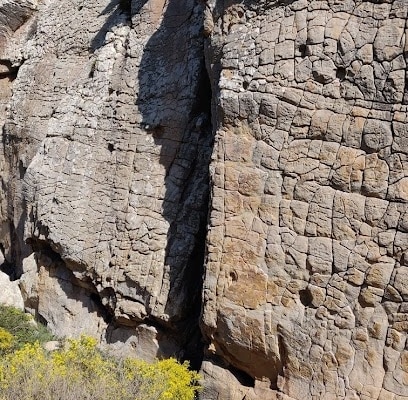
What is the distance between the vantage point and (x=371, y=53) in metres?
3.82

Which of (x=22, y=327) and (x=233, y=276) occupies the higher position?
(x=233, y=276)

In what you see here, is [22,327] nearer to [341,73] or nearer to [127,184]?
[127,184]

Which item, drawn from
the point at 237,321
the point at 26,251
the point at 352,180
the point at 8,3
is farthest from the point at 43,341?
the point at 8,3

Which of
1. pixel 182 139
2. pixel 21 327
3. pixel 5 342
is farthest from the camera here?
pixel 21 327

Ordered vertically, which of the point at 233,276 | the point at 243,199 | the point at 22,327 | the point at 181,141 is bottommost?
the point at 22,327

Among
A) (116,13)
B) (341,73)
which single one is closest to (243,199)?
(341,73)

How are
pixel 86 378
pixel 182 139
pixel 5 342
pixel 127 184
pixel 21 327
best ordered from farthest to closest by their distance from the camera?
1. pixel 21 327
2. pixel 127 184
3. pixel 182 139
4. pixel 5 342
5. pixel 86 378

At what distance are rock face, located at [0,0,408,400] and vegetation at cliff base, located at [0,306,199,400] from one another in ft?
1.52

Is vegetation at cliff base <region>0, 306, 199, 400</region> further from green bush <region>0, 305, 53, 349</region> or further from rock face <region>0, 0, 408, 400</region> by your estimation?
green bush <region>0, 305, 53, 349</region>

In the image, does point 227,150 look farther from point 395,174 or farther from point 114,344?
point 114,344

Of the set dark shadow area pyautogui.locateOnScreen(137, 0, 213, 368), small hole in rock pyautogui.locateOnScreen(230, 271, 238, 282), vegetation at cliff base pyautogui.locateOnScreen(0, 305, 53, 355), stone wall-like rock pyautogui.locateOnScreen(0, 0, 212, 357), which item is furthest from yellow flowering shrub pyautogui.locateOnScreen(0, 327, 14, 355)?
small hole in rock pyautogui.locateOnScreen(230, 271, 238, 282)

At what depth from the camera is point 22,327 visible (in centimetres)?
628

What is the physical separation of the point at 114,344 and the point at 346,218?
11.1 ft

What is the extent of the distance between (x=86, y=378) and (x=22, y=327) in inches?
106
